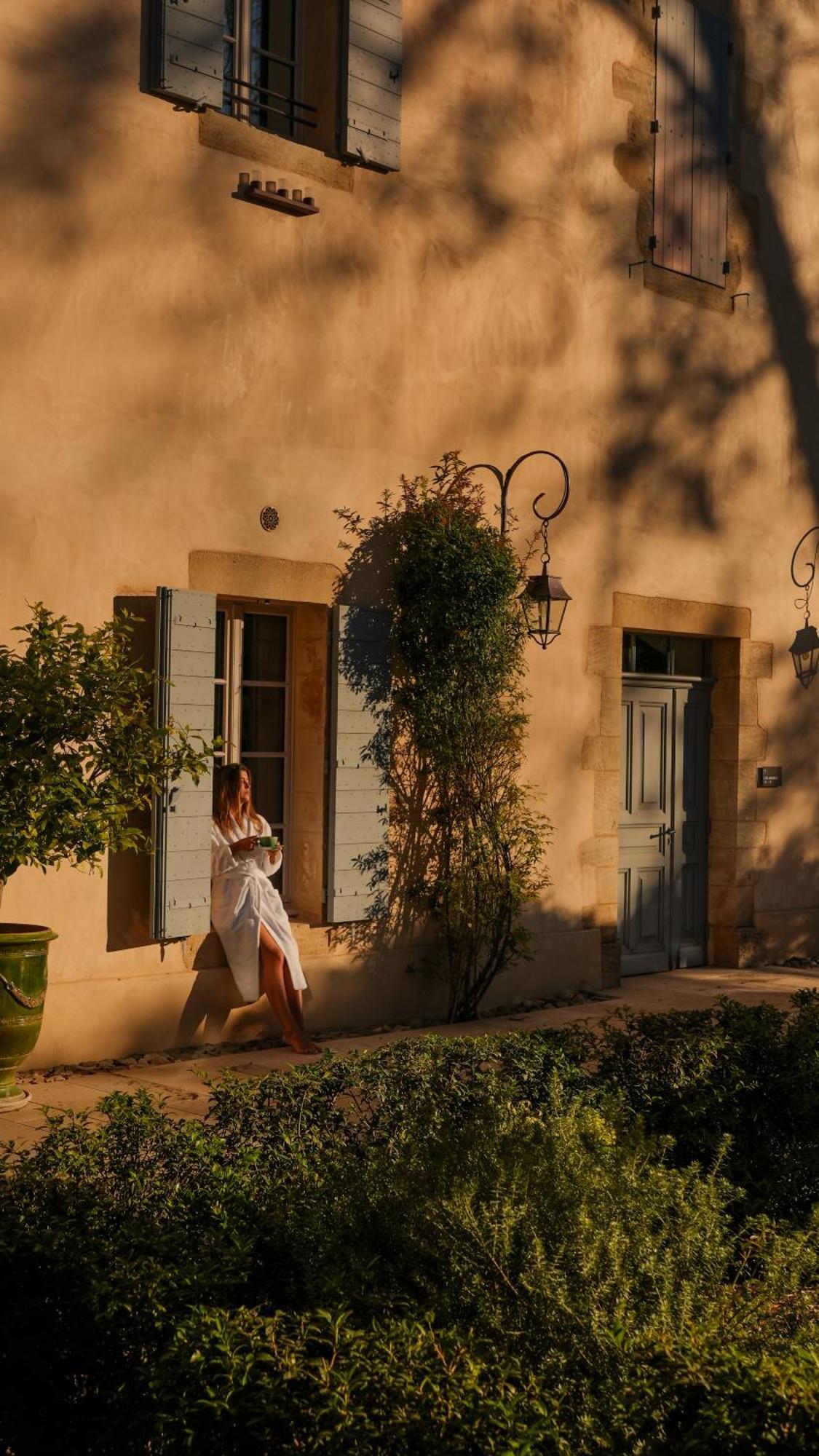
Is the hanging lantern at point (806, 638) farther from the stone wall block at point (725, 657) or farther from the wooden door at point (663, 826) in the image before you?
the wooden door at point (663, 826)

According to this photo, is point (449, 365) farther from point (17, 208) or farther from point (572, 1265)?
point (572, 1265)

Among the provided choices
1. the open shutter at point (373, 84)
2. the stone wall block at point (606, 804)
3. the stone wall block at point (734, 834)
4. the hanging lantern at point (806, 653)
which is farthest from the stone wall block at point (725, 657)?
the open shutter at point (373, 84)

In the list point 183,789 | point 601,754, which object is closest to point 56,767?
point 183,789

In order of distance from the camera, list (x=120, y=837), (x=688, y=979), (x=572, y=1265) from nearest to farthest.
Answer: (x=572, y=1265)
(x=120, y=837)
(x=688, y=979)

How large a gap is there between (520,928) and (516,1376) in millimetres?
6070

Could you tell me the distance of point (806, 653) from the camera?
11.1 metres

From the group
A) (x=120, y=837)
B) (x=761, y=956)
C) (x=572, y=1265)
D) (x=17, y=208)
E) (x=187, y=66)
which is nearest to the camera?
(x=572, y=1265)

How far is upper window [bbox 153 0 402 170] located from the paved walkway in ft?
13.5

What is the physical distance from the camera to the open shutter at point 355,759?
7867 mm

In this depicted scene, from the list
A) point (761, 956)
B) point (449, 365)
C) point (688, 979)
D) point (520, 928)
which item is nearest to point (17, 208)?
point (449, 365)

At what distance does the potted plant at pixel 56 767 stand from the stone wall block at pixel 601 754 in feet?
11.0

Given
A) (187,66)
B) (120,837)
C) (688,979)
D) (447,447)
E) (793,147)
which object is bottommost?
(688,979)

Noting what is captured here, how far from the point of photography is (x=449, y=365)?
27.9 feet

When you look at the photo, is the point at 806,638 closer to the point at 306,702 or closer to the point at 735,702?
the point at 735,702
